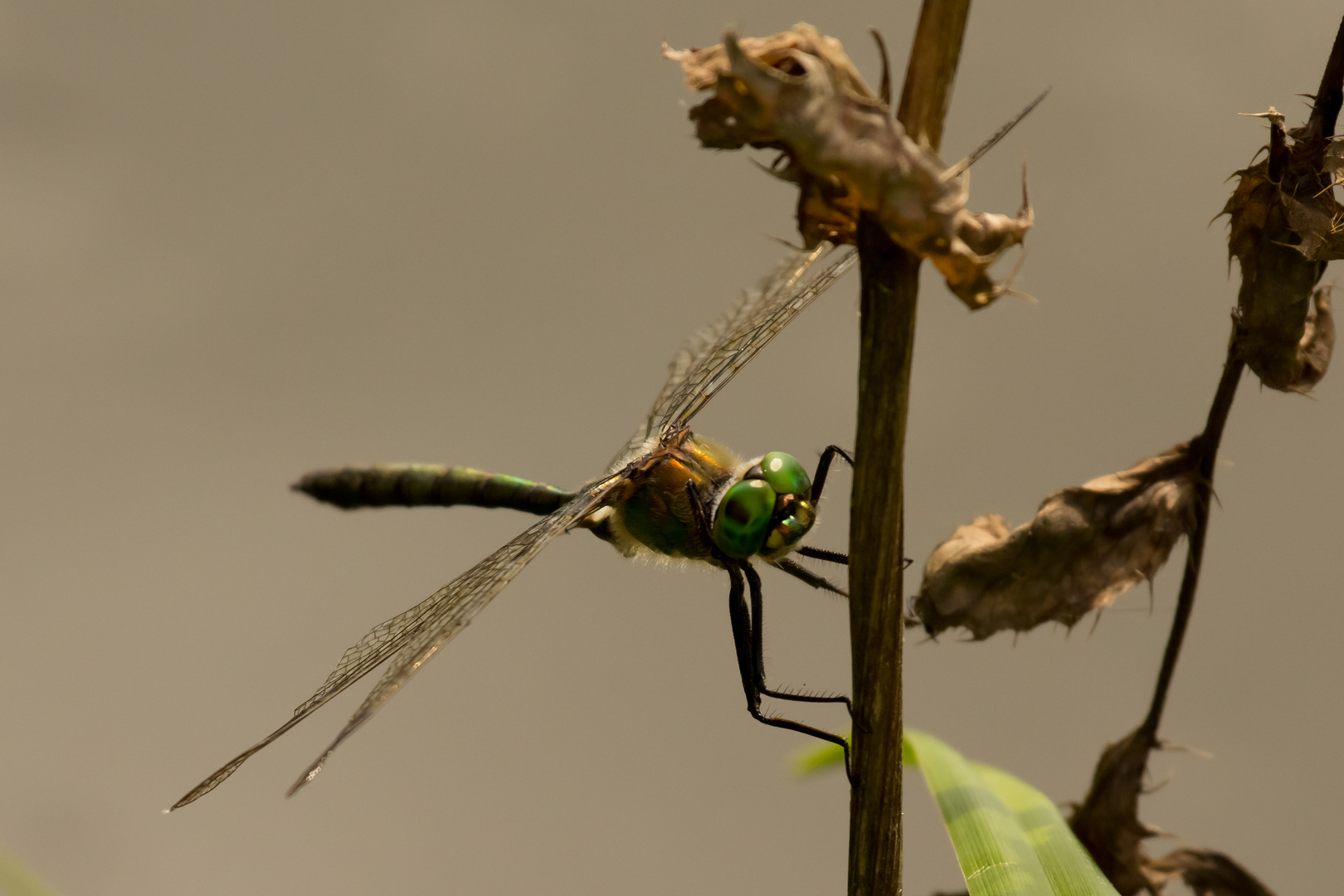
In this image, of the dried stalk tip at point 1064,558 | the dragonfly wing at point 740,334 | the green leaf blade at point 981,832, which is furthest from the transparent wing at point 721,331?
the green leaf blade at point 981,832

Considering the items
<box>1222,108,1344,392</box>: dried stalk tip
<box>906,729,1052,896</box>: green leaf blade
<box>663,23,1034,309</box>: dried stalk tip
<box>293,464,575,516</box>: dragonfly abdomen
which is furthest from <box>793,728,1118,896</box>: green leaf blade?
<box>293,464,575,516</box>: dragonfly abdomen

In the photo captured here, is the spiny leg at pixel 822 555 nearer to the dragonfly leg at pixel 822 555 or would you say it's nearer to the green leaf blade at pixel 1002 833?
the dragonfly leg at pixel 822 555

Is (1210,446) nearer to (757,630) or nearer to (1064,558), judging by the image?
(1064,558)

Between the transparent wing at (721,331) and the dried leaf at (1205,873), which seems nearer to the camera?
the dried leaf at (1205,873)

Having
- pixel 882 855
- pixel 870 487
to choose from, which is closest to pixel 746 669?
pixel 882 855

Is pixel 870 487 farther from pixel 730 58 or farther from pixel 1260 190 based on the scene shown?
pixel 1260 190
